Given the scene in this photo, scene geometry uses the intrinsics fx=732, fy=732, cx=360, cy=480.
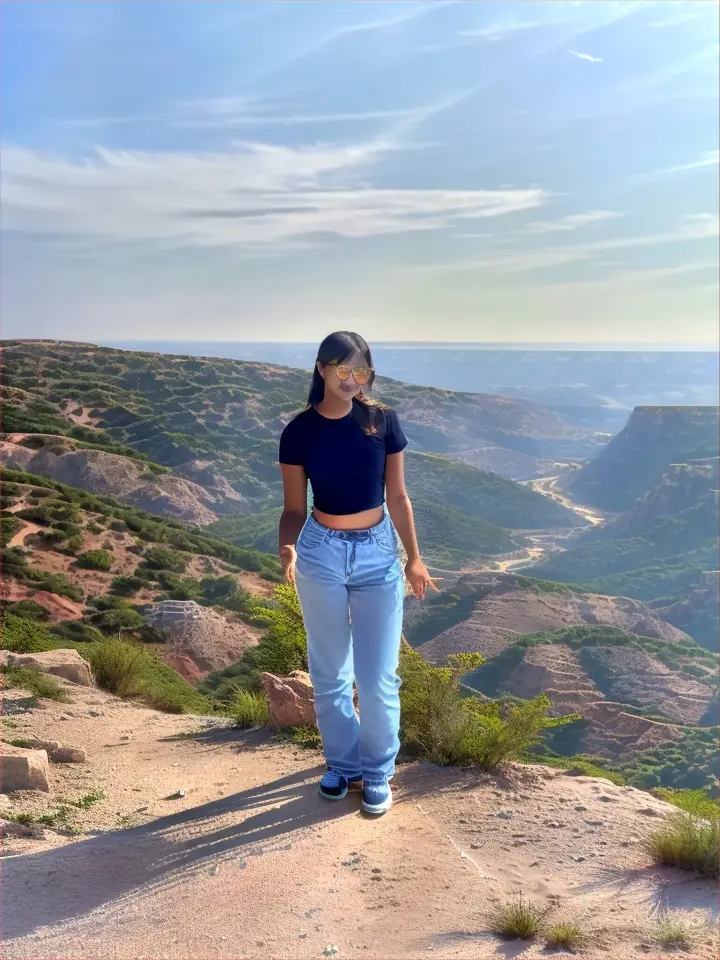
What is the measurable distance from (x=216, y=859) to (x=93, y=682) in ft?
10.4

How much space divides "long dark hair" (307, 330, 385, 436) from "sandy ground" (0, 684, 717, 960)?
5.35 feet

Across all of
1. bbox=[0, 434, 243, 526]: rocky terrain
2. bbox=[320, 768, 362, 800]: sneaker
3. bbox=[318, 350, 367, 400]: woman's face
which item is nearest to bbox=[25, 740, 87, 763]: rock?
bbox=[320, 768, 362, 800]: sneaker

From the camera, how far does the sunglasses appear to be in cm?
265

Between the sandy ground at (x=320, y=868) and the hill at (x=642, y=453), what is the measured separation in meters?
73.6

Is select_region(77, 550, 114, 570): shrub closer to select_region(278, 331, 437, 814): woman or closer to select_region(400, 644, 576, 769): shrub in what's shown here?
select_region(400, 644, 576, 769): shrub

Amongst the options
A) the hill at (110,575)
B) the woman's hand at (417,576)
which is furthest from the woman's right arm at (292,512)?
the hill at (110,575)

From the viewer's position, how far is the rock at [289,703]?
14.3ft

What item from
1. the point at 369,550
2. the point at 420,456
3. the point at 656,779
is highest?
the point at 369,550

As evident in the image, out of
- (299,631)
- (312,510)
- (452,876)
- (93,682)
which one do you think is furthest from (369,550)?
(93,682)

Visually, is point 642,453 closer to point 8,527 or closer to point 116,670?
point 8,527

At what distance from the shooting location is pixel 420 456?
5559 cm

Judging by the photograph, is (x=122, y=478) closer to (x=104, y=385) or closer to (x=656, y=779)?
(x=104, y=385)

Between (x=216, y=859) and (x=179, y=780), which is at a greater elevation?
(x=216, y=859)

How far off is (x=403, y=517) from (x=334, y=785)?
4.06 ft
